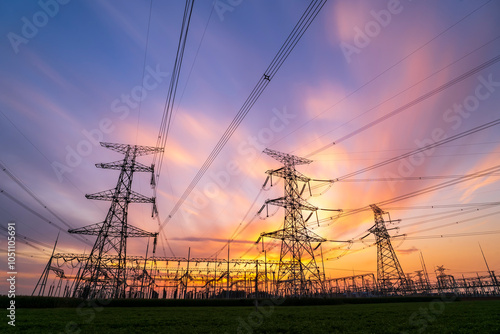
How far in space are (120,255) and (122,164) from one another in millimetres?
12142

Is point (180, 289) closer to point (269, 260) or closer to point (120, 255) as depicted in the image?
point (269, 260)

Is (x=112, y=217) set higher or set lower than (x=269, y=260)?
higher

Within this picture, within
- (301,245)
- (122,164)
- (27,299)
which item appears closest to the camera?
(27,299)

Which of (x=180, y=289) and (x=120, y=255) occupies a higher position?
(x=120, y=255)

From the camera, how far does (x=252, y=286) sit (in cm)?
6825

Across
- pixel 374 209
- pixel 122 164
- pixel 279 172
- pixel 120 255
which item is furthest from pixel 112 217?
pixel 374 209

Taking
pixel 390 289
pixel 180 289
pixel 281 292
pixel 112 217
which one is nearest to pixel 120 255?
pixel 112 217

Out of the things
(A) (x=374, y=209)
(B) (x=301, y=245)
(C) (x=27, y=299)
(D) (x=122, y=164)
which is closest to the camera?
(C) (x=27, y=299)

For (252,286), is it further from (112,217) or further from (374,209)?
(112,217)

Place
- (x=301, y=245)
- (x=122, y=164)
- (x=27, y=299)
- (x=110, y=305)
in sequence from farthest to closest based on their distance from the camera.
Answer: (x=122, y=164) → (x=301, y=245) → (x=110, y=305) → (x=27, y=299)

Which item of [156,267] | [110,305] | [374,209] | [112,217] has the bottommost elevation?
[110,305]

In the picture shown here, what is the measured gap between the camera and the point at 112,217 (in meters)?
31.3

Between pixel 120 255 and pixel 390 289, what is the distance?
5243 cm

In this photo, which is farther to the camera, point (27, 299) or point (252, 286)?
point (252, 286)
